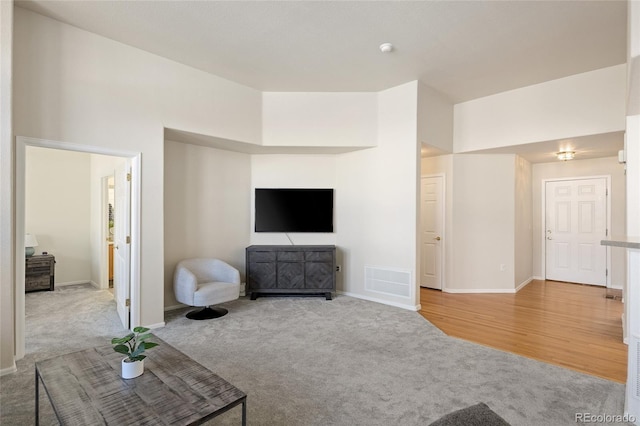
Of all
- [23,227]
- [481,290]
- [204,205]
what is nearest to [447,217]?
→ [481,290]

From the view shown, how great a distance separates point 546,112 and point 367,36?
302 cm

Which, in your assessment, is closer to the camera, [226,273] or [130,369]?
[130,369]

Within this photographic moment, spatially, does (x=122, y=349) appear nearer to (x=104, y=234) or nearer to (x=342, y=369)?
(x=342, y=369)

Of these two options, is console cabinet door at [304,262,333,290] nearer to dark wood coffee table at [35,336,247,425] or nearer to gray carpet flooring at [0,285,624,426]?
gray carpet flooring at [0,285,624,426]

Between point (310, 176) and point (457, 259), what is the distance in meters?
2.91

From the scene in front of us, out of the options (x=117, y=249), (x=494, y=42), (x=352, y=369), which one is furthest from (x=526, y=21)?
(x=117, y=249)

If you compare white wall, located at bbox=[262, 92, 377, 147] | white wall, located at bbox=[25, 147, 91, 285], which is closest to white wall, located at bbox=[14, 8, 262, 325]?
white wall, located at bbox=[262, 92, 377, 147]

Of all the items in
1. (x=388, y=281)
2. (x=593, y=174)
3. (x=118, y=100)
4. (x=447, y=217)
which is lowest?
(x=388, y=281)

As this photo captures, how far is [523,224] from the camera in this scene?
5984 mm

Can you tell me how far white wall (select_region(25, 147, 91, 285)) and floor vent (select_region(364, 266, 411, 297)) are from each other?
5.30m

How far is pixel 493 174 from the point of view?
5.52m

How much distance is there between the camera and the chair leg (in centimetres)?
408

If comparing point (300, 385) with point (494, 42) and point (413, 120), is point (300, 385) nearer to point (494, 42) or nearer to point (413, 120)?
point (413, 120)

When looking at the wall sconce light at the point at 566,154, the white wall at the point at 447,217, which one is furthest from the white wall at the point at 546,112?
the wall sconce light at the point at 566,154
